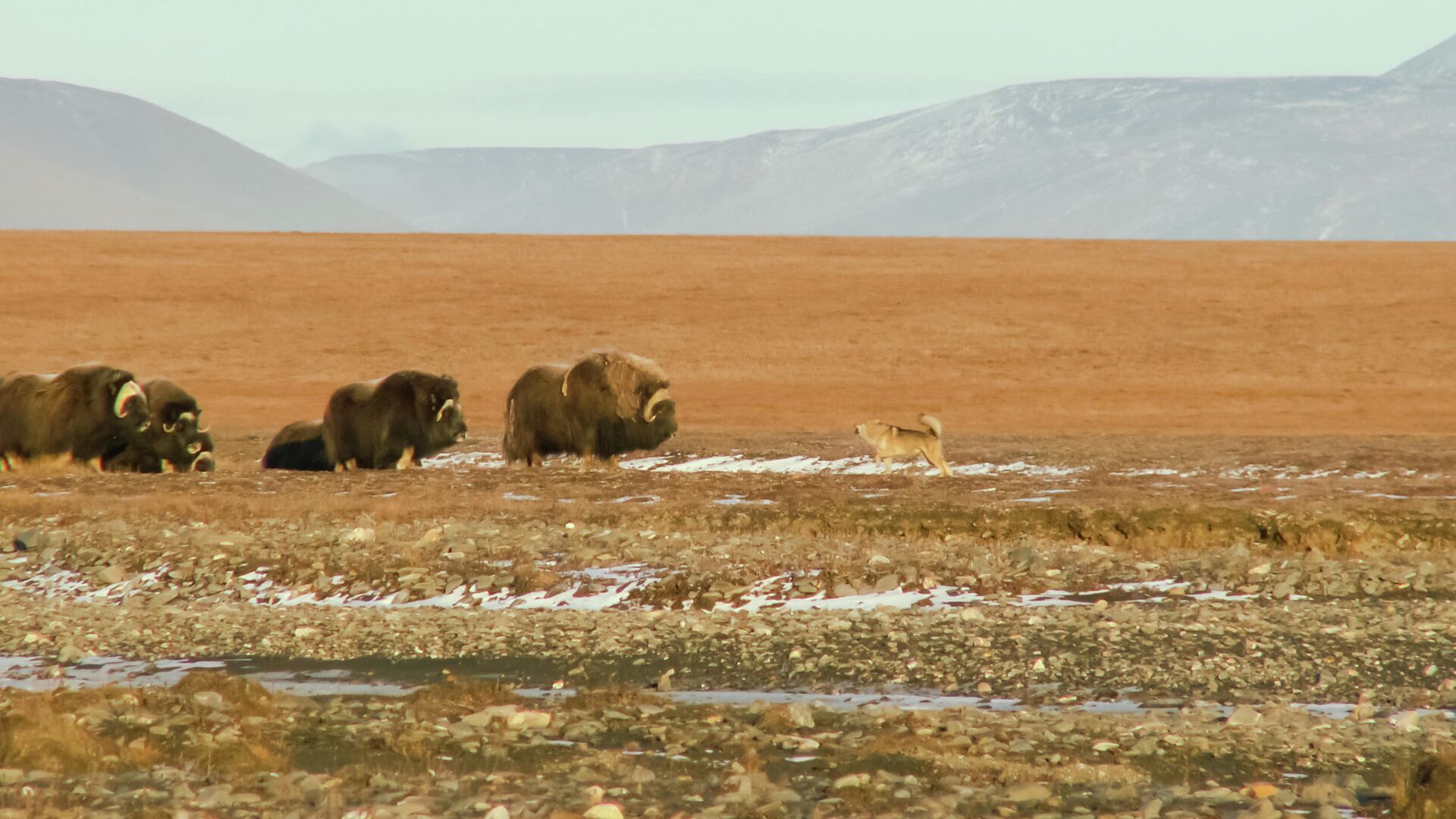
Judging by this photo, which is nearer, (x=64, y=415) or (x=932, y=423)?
(x=932, y=423)

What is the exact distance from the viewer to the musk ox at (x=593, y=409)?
23.0 metres

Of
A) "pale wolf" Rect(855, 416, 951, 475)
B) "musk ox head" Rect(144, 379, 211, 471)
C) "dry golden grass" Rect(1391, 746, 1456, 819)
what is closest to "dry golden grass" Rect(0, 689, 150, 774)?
"dry golden grass" Rect(1391, 746, 1456, 819)

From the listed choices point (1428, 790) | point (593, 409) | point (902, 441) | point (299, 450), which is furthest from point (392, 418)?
point (1428, 790)

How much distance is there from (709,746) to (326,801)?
2.00 meters

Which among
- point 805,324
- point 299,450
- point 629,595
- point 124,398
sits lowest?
point 629,595

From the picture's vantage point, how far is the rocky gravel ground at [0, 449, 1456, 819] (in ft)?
24.6

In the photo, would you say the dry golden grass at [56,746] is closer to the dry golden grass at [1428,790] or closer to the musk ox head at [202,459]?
the dry golden grass at [1428,790]

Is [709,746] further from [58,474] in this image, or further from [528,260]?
[528,260]

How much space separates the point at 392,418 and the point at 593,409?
286 cm

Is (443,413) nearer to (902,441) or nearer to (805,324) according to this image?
(902,441)

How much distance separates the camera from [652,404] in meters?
23.0

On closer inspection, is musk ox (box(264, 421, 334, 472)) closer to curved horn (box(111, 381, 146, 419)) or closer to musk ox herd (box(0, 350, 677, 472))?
musk ox herd (box(0, 350, 677, 472))

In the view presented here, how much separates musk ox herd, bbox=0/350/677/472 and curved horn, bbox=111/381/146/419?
0.6 inches

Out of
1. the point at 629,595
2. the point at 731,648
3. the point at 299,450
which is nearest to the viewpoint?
the point at 731,648
